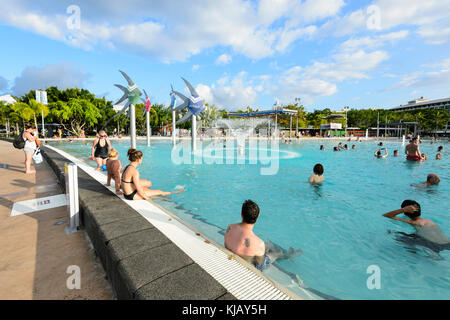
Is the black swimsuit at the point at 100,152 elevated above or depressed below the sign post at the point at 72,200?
above

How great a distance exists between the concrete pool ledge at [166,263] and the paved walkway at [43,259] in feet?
0.59

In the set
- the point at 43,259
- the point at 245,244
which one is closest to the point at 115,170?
the point at 43,259

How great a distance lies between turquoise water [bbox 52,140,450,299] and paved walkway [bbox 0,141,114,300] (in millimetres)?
2314

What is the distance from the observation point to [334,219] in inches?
229

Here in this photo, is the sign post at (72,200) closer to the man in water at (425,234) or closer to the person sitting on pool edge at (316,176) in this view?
the man in water at (425,234)

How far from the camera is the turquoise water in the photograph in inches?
137

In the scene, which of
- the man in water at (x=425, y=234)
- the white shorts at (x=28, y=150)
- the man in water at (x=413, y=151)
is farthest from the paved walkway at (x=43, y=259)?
the man in water at (x=413, y=151)

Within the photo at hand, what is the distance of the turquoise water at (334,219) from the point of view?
3479 mm

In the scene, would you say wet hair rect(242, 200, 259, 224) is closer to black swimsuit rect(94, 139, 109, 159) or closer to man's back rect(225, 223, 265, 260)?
man's back rect(225, 223, 265, 260)

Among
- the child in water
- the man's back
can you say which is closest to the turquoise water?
the man's back

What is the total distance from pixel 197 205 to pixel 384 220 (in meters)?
4.96
